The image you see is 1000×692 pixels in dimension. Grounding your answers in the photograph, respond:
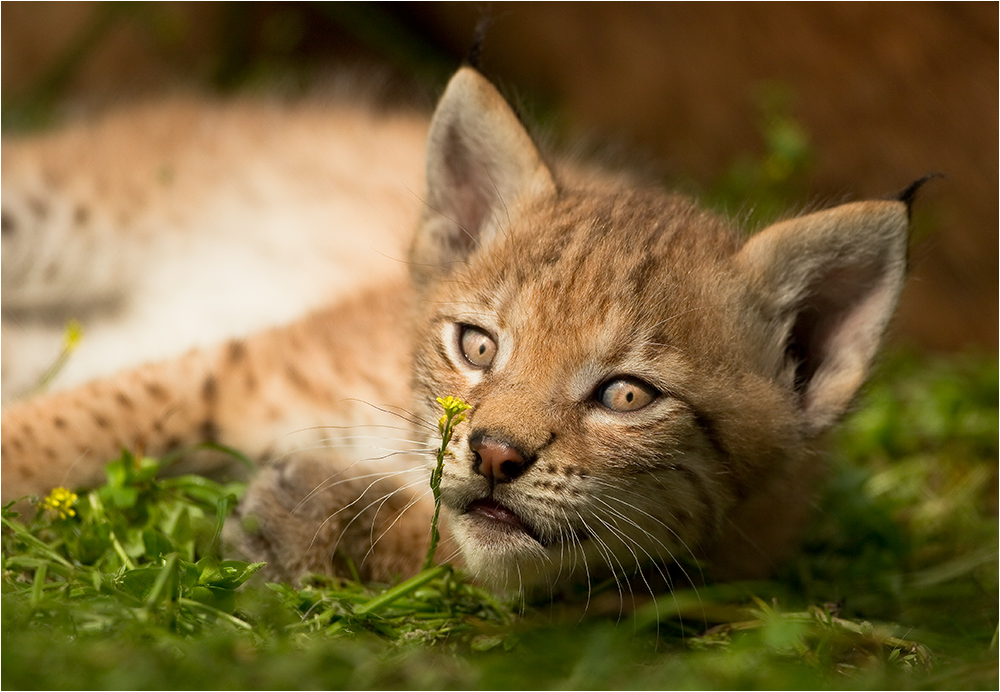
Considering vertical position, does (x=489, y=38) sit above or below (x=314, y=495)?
above

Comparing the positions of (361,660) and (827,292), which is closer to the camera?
(361,660)

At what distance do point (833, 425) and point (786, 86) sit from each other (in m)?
2.95

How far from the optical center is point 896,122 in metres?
4.76

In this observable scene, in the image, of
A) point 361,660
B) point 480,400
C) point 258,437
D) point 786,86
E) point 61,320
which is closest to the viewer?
point 361,660

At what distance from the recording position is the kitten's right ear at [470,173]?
9.23ft

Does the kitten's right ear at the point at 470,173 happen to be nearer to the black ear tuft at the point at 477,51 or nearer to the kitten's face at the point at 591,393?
the black ear tuft at the point at 477,51

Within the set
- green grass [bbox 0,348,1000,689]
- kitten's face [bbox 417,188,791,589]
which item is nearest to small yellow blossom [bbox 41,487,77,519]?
green grass [bbox 0,348,1000,689]

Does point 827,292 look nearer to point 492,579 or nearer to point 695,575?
point 695,575

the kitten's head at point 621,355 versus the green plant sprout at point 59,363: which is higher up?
the kitten's head at point 621,355

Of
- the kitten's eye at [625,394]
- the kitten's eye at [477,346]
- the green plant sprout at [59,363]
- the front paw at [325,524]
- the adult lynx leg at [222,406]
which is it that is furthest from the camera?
the green plant sprout at [59,363]

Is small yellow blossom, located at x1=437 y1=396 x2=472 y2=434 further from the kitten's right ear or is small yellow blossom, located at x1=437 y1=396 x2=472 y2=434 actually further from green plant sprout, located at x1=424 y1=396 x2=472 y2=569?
the kitten's right ear

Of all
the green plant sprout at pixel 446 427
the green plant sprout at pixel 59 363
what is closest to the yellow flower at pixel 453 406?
the green plant sprout at pixel 446 427

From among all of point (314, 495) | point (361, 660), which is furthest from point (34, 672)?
point (314, 495)

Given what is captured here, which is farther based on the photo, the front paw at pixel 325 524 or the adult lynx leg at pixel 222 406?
the adult lynx leg at pixel 222 406
